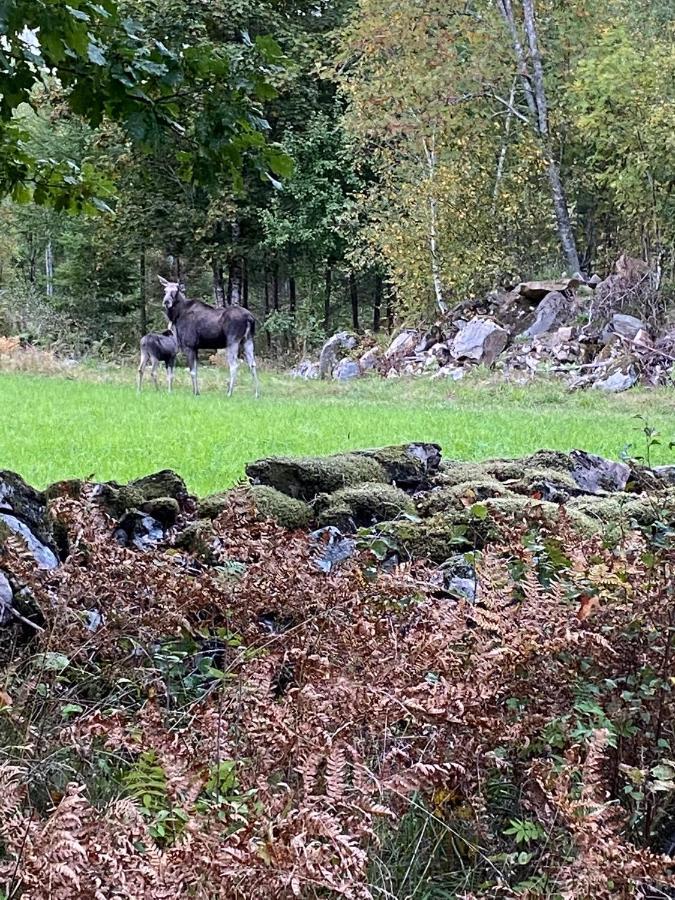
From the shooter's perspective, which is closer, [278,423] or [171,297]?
[278,423]

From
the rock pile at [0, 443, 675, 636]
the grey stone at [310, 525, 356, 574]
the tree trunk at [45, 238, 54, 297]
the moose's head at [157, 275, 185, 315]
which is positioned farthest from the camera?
the tree trunk at [45, 238, 54, 297]

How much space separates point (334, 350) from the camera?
23.4 m

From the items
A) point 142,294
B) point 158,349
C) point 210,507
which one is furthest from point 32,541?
point 142,294

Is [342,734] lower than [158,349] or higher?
higher

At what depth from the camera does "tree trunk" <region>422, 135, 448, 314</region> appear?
22.9 metres

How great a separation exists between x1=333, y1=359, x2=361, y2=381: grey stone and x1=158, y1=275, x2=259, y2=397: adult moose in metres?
2.93

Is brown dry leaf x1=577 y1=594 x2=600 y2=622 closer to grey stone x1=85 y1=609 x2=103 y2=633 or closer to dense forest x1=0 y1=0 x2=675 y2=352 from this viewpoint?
grey stone x1=85 y1=609 x2=103 y2=633

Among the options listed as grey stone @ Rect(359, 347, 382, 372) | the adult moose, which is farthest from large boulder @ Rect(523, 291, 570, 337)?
the adult moose

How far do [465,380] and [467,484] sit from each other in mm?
13955

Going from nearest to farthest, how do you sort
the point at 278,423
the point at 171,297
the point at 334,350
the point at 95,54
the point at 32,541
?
1. the point at 95,54
2. the point at 32,541
3. the point at 278,423
4. the point at 171,297
5. the point at 334,350

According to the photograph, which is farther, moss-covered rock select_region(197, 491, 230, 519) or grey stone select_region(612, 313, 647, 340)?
grey stone select_region(612, 313, 647, 340)

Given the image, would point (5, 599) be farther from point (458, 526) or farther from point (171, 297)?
point (171, 297)

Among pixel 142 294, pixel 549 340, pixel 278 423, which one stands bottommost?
pixel 278 423

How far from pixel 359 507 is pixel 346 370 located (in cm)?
1789
